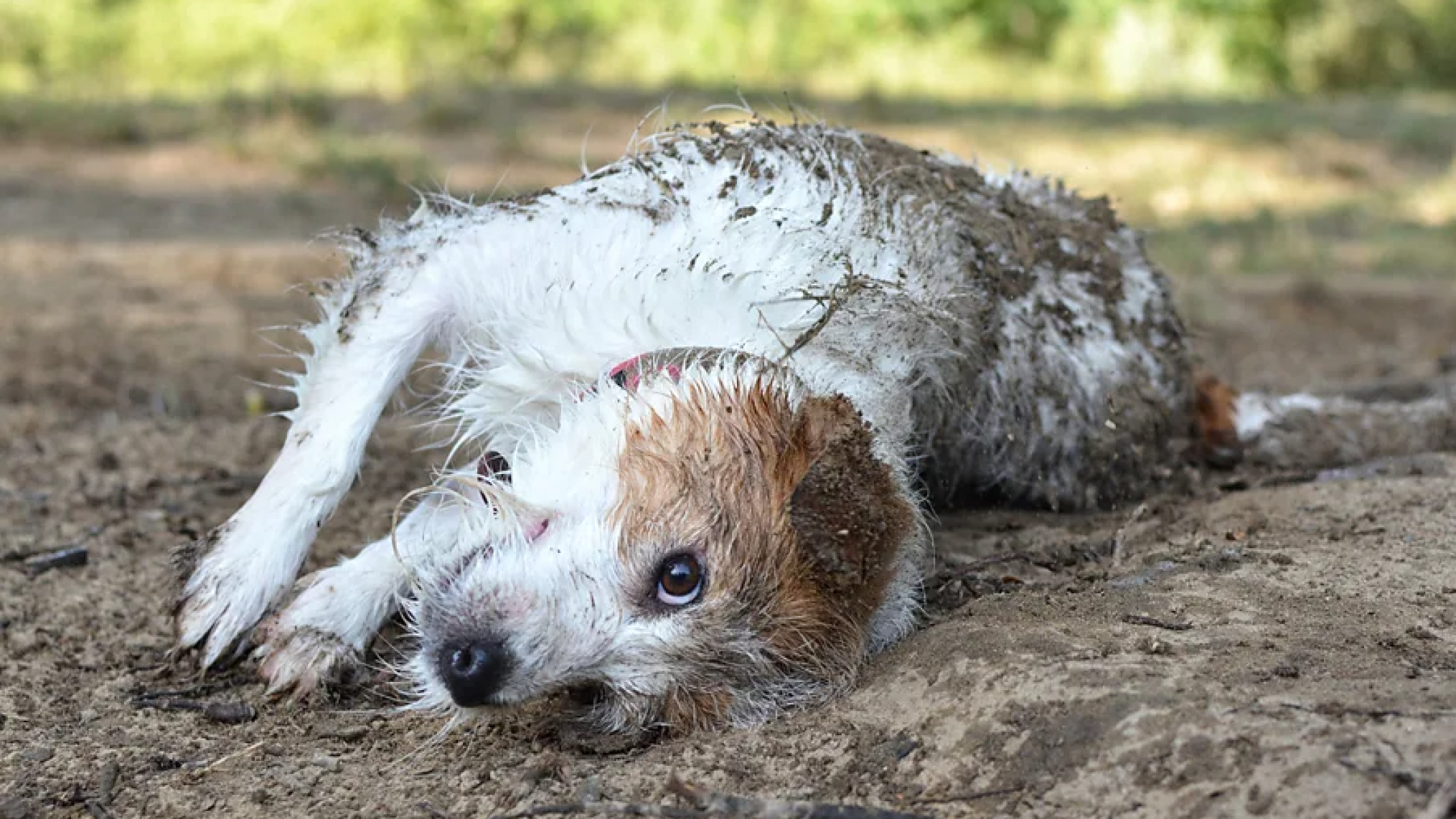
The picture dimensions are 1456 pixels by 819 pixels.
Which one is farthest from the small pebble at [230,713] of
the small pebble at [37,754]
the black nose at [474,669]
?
the black nose at [474,669]

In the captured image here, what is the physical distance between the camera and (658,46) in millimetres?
17609

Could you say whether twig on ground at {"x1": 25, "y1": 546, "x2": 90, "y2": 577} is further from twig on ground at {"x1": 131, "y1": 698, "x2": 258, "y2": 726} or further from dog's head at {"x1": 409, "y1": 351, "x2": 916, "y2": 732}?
dog's head at {"x1": 409, "y1": 351, "x2": 916, "y2": 732}

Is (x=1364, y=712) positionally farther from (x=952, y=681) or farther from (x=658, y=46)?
(x=658, y=46)

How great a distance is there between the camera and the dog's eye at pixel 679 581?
10.3 ft

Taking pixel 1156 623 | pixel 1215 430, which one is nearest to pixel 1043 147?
pixel 1215 430

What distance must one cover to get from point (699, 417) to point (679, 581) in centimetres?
39

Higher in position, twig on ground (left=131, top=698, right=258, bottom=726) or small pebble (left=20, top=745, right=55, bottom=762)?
small pebble (left=20, top=745, right=55, bottom=762)

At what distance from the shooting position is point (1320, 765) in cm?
250

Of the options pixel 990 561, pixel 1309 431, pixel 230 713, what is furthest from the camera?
pixel 1309 431

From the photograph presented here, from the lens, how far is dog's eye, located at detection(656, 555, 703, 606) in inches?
124

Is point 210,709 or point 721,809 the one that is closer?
point 721,809

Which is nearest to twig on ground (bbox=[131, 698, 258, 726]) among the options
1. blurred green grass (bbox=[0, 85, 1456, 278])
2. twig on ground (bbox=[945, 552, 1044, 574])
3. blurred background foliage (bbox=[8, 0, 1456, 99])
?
twig on ground (bbox=[945, 552, 1044, 574])

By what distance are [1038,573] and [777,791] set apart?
141 cm

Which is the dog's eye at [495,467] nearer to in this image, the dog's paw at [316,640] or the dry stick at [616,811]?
the dog's paw at [316,640]
